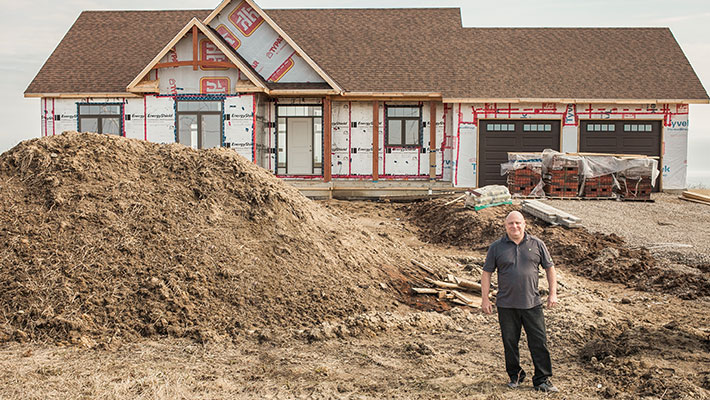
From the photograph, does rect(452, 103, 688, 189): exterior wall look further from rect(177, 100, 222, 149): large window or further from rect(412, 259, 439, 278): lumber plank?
rect(412, 259, 439, 278): lumber plank

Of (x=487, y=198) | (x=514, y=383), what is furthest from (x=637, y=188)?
(x=514, y=383)

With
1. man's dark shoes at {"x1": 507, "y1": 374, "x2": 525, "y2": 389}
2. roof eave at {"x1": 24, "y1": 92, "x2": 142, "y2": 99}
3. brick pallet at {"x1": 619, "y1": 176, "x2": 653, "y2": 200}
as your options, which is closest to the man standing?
man's dark shoes at {"x1": 507, "y1": 374, "x2": 525, "y2": 389}

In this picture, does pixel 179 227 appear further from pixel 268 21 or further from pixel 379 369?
pixel 268 21

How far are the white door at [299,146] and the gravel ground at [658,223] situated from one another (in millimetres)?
8293

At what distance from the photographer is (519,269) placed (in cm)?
595

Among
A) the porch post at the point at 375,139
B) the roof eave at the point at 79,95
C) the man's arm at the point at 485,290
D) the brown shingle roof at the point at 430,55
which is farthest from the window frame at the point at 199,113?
the man's arm at the point at 485,290

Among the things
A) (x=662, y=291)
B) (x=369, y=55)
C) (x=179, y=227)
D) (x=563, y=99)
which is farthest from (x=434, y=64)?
(x=179, y=227)

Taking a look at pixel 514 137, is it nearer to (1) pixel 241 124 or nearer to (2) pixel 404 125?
(2) pixel 404 125

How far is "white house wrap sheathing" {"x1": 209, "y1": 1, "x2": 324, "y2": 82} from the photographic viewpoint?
21.5 m

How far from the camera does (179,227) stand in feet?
29.6

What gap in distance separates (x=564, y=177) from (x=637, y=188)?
2104mm

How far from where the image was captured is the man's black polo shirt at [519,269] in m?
5.93

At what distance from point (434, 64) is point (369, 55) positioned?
2391mm

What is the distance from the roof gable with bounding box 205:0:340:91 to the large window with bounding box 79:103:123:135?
13.8ft
